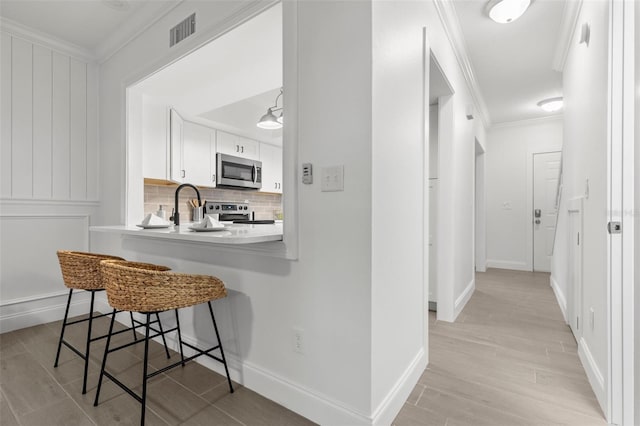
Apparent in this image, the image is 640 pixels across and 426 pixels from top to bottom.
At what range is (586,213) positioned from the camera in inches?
81.2

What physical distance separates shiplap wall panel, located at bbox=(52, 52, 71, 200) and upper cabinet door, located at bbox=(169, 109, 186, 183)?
3.07 feet

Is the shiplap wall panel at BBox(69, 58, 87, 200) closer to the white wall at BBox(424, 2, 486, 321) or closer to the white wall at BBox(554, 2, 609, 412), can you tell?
the white wall at BBox(424, 2, 486, 321)

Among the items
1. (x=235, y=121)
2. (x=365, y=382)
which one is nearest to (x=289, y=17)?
(x=365, y=382)

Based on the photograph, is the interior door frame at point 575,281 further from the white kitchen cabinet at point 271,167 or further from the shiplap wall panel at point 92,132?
the shiplap wall panel at point 92,132

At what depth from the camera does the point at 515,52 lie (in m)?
3.21

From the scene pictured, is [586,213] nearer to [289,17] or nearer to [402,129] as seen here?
[402,129]

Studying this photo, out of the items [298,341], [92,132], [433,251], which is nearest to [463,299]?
[433,251]

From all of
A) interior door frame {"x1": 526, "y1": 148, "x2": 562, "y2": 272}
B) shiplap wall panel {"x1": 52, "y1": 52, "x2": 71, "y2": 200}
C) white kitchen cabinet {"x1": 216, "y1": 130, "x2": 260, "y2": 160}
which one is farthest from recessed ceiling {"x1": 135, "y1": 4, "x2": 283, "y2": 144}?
interior door frame {"x1": 526, "y1": 148, "x2": 562, "y2": 272}

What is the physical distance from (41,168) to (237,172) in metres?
1.98

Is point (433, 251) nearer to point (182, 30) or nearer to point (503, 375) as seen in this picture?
point (503, 375)

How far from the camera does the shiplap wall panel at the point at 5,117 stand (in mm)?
2645

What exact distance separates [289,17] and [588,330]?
8.53 ft

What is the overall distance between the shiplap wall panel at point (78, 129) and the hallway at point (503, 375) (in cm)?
345

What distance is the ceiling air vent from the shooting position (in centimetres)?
219
